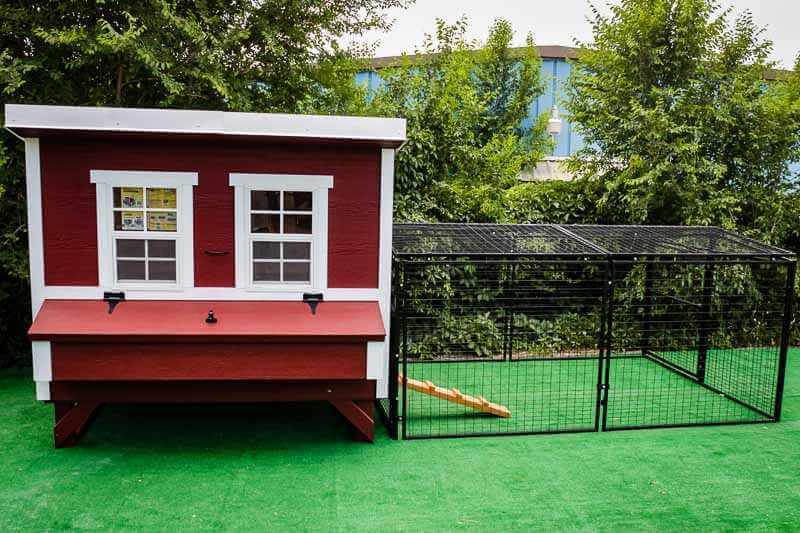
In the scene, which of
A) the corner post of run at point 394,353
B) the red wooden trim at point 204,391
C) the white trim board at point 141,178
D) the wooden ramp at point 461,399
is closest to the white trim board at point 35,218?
the white trim board at point 141,178

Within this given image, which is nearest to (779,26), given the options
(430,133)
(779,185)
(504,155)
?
(779,185)

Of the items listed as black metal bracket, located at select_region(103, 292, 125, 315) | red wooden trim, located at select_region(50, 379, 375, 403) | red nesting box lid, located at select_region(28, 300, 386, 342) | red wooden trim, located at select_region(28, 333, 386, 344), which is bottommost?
red wooden trim, located at select_region(50, 379, 375, 403)

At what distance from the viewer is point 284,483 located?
5.14 m

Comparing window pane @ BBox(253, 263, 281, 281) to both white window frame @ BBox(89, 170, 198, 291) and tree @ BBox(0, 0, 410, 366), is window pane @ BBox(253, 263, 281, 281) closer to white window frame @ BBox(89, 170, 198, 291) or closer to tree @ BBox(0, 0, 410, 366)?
white window frame @ BBox(89, 170, 198, 291)

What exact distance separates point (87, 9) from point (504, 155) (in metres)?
5.57

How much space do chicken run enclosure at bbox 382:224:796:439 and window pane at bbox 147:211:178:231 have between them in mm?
1887

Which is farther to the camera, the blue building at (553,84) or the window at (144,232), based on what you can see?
the blue building at (553,84)

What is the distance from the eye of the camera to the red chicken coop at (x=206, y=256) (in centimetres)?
533

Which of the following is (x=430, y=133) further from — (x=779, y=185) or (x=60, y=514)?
(x=60, y=514)

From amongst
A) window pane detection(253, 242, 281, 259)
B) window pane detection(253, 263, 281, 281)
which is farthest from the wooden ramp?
window pane detection(253, 242, 281, 259)

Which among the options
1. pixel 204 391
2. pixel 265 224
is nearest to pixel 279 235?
pixel 265 224

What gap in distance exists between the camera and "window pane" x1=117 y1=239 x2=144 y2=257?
5770 mm

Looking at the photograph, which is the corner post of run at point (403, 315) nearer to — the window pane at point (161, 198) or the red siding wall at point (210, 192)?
the red siding wall at point (210, 192)

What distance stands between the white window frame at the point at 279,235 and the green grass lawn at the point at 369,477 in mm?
1336
